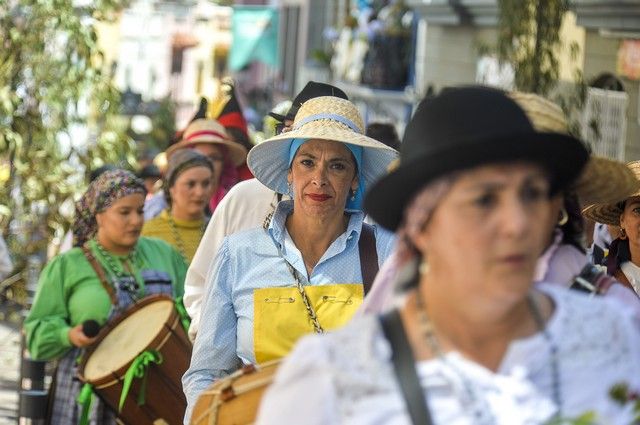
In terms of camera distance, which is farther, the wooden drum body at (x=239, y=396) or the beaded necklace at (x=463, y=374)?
the wooden drum body at (x=239, y=396)

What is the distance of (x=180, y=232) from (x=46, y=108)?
2079mm

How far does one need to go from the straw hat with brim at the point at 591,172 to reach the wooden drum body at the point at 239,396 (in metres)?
0.88

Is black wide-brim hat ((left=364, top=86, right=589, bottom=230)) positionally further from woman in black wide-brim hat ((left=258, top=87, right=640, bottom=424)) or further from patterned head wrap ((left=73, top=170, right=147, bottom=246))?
patterned head wrap ((left=73, top=170, right=147, bottom=246))

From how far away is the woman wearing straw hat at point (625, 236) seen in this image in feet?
21.3

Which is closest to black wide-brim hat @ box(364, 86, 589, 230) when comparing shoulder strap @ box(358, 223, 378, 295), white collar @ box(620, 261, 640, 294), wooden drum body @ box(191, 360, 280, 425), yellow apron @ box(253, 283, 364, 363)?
wooden drum body @ box(191, 360, 280, 425)

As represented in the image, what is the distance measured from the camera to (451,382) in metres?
3.43

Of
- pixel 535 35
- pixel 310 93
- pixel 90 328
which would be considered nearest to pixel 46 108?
pixel 535 35

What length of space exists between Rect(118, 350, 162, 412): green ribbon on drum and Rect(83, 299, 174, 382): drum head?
0.11 ft

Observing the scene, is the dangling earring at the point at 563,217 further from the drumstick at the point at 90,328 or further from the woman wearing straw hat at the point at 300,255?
the drumstick at the point at 90,328

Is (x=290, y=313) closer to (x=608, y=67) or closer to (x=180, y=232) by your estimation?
(x=180, y=232)

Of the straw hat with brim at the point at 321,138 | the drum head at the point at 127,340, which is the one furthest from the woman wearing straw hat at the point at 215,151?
the straw hat with brim at the point at 321,138

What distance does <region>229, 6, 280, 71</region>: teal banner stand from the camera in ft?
122

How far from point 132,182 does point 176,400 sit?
1.55 meters

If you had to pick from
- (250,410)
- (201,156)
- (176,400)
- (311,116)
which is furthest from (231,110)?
(250,410)
